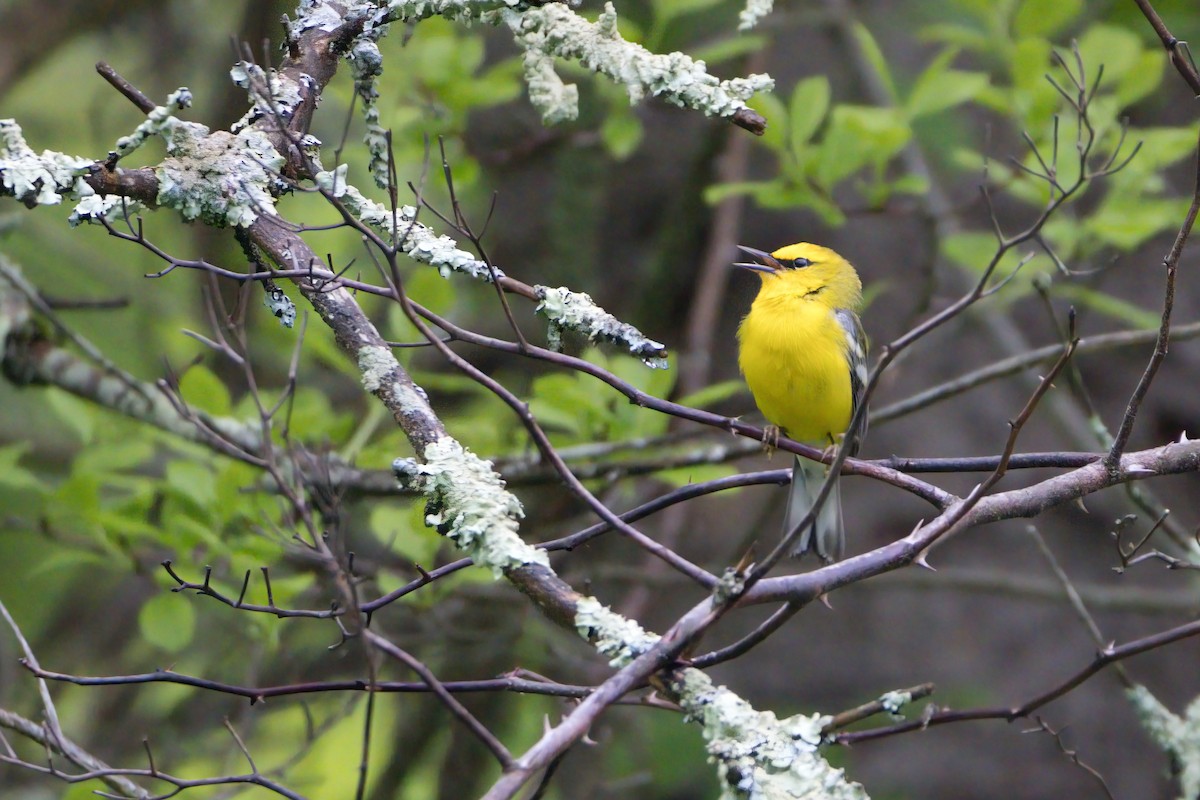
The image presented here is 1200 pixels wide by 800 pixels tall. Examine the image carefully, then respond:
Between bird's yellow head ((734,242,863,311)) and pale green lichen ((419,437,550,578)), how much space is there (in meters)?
2.65

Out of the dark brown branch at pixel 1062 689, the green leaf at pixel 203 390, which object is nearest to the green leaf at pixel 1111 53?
the dark brown branch at pixel 1062 689

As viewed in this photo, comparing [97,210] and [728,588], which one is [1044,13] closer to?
[728,588]

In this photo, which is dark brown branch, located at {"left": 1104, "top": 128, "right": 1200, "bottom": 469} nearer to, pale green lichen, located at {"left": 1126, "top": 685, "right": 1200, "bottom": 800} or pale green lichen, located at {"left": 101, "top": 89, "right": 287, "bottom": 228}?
pale green lichen, located at {"left": 1126, "top": 685, "right": 1200, "bottom": 800}

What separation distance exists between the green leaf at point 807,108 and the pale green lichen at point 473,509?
2235 millimetres

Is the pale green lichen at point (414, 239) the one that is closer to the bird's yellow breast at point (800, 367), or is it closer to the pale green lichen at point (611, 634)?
the pale green lichen at point (611, 634)

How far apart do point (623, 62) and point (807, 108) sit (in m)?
1.60

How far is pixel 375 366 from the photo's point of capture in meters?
2.19

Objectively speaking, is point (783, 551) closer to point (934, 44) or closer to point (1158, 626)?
point (1158, 626)

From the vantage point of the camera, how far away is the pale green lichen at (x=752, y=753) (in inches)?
70.2

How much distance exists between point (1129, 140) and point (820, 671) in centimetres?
292

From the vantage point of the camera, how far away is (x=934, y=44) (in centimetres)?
634

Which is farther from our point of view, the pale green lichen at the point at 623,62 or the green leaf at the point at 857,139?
the green leaf at the point at 857,139

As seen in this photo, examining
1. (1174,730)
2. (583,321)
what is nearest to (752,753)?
(583,321)

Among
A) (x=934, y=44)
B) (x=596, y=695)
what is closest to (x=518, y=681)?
(x=596, y=695)
